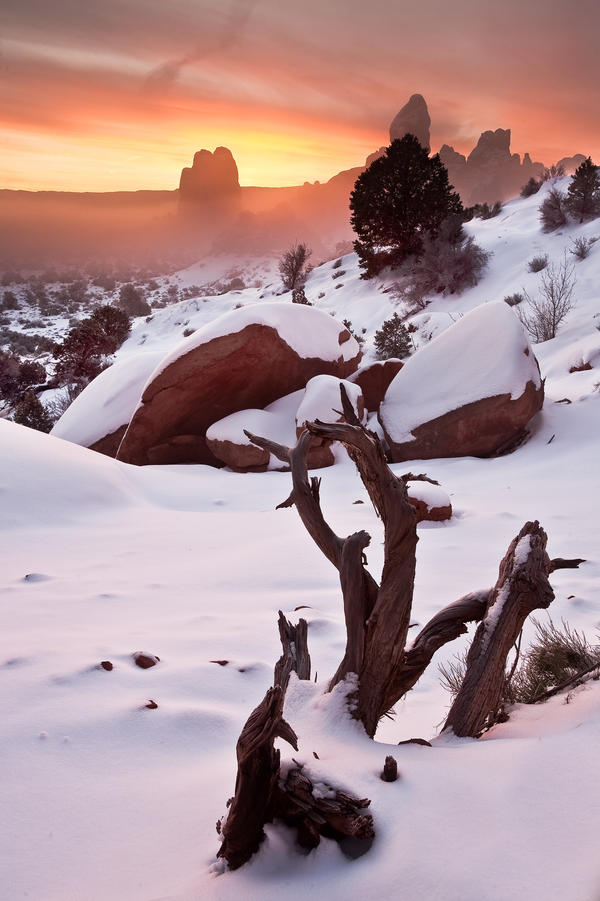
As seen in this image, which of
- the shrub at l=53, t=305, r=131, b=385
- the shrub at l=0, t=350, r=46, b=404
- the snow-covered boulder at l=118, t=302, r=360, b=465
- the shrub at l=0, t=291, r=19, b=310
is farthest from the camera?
the shrub at l=0, t=291, r=19, b=310

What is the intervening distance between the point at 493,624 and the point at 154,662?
1.40 meters

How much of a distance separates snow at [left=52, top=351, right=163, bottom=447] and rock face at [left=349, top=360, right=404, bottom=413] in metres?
3.69

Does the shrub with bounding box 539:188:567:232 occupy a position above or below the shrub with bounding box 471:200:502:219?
below

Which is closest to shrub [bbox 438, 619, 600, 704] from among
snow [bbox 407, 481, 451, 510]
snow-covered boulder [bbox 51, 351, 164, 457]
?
snow [bbox 407, 481, 451, 510]

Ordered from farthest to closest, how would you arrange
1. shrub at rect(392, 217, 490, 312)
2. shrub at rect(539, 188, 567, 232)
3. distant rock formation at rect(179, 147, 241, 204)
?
distant rock formation at rect(179, 147, 241, 204), shrub at rect(539, 188, 567, 232), shrub at rect(392, 217, 490, 312)

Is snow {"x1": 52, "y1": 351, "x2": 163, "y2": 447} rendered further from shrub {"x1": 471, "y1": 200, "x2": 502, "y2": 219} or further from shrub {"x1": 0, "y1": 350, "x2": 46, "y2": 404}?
shrub {"x1": 471, "y1": 200, "x2": 502, "y2": 219}

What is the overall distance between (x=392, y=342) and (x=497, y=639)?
1267 centimetres

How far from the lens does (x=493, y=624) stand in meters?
1.77

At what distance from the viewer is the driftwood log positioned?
3.88 feet

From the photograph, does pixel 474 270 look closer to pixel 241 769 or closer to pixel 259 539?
pixel 259 539

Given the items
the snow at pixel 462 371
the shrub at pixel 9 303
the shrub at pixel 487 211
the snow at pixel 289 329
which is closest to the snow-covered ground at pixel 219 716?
the snow at pixel 462 371

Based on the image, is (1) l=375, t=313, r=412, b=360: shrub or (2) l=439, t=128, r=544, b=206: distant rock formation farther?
(2) l=439, t=128, r=544, b=206: distant rock formation

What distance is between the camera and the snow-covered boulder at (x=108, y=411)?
9320 millimetres

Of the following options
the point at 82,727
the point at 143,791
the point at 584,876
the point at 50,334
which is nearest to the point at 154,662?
the point at 82,727
